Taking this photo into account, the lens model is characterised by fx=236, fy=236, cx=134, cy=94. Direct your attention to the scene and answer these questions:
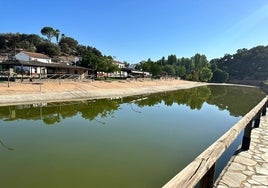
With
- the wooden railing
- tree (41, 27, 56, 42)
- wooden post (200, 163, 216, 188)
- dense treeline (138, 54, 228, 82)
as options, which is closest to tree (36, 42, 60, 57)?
tree (41, 27, 56, 42)

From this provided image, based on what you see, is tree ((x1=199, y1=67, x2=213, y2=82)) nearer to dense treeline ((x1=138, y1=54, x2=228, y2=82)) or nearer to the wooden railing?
dense treeline ((x1=138, y1=54, x2=228, y2=82))

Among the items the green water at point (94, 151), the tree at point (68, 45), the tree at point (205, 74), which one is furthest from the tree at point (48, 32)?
the green water at point (94, 151)

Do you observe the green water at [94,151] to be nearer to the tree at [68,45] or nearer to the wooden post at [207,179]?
the wooden post at [207,179]

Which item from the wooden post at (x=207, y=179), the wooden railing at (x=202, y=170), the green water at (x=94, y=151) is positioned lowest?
the green water at (x=94, y=151)

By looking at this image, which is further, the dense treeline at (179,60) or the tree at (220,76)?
the tree at (220,76)

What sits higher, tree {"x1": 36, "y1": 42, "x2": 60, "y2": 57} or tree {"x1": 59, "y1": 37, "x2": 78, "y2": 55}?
tree {"x1": 59, "y1": 37, "x2": 78, "y2": 55}

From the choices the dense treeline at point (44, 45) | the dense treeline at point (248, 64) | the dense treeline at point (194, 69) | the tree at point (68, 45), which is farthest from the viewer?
the dense treeline at point (248, 64)

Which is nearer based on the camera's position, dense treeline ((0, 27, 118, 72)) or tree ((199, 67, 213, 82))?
dense treeline ((0, 27, 118, 72))

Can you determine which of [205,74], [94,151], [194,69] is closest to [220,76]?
[205,74]

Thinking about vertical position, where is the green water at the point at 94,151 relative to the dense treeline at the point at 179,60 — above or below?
below

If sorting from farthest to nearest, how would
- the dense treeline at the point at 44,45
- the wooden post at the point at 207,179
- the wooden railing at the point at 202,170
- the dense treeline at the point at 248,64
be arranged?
the dense treeline at the point at 248,64 → the dense treeline at the point at 44,45 → the wooden post at the point at 207,179 → the wooden railing at the point at 202,170

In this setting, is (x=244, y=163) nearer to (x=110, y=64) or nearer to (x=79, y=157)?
(x=79, y=157)

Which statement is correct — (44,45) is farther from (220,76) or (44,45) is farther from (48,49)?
(220,76)

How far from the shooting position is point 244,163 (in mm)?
6867
